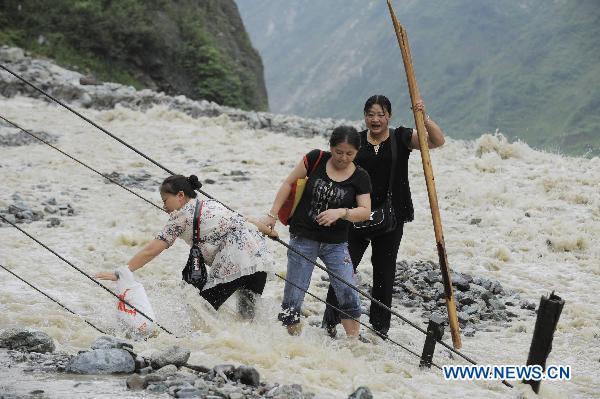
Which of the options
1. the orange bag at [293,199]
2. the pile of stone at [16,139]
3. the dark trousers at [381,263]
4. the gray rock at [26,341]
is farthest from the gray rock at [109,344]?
the pile of stone at [16,139]

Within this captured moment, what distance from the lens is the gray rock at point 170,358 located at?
4.82 metres

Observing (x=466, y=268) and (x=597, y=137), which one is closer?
(x=466, y=268)

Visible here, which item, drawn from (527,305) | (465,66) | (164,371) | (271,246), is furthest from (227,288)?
(465,66)

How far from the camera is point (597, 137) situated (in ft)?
295

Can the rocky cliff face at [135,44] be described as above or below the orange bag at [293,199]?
above

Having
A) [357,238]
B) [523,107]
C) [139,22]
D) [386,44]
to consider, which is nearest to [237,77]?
[139,22]

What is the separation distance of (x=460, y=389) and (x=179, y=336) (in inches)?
82.2

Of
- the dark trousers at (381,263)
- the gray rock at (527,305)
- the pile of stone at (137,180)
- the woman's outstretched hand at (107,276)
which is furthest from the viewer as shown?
Answer: the pile of stone at (137,180)

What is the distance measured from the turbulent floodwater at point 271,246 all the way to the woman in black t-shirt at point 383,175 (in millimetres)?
526

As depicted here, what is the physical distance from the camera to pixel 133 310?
577 cm

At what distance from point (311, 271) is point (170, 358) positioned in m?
1.26

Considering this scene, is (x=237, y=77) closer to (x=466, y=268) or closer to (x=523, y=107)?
(x=466, y=268)

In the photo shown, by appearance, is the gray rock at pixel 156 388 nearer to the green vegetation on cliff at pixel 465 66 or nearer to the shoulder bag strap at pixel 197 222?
the shoulder bag strap at pixel 197 222

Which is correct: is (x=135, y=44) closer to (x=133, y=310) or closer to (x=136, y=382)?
(x=133, y=310)
